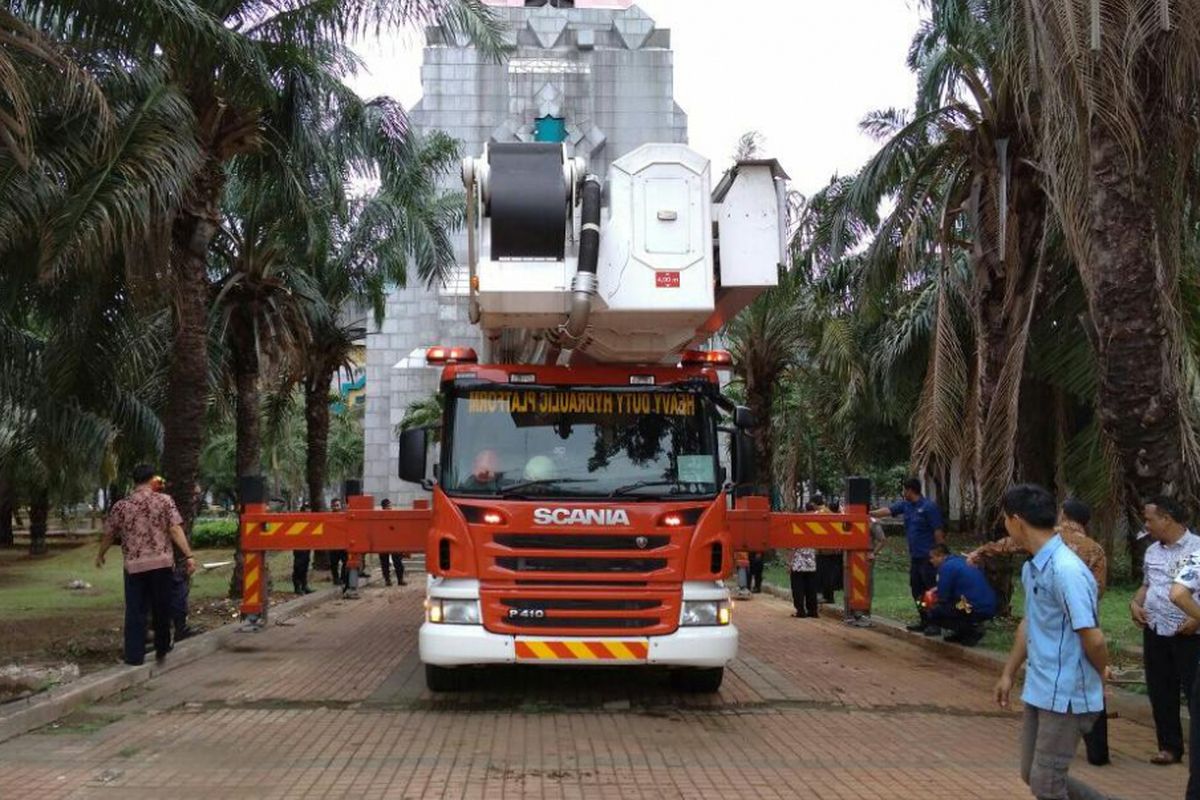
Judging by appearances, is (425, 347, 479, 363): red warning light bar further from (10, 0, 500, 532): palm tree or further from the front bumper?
(10, 0, 500, 532): palm tree

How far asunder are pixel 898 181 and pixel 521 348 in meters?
7.35

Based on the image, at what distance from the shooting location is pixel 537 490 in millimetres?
9117

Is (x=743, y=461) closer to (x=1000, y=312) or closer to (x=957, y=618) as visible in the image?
(x=957, y=618)

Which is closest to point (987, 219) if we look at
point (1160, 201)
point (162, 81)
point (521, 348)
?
point (1160, 201)

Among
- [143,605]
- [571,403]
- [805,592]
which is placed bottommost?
[805,592]

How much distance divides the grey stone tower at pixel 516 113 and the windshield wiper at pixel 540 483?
35.9m

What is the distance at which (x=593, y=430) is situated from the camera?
9.49m

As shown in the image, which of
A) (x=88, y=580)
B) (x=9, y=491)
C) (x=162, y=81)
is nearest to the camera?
(x=162, y=81)

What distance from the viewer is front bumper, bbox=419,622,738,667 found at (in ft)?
29.1

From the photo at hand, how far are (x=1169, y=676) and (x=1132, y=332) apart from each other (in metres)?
2.85

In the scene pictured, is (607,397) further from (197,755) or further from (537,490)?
(197,755)

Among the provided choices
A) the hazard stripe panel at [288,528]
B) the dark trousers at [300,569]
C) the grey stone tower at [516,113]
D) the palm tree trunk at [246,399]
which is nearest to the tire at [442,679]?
the hazard stripe panel at [288,528]

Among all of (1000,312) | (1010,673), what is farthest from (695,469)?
(1000,312)

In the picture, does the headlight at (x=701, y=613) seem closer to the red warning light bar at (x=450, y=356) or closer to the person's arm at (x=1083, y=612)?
the red warning light bar at (x=450, y=356)
